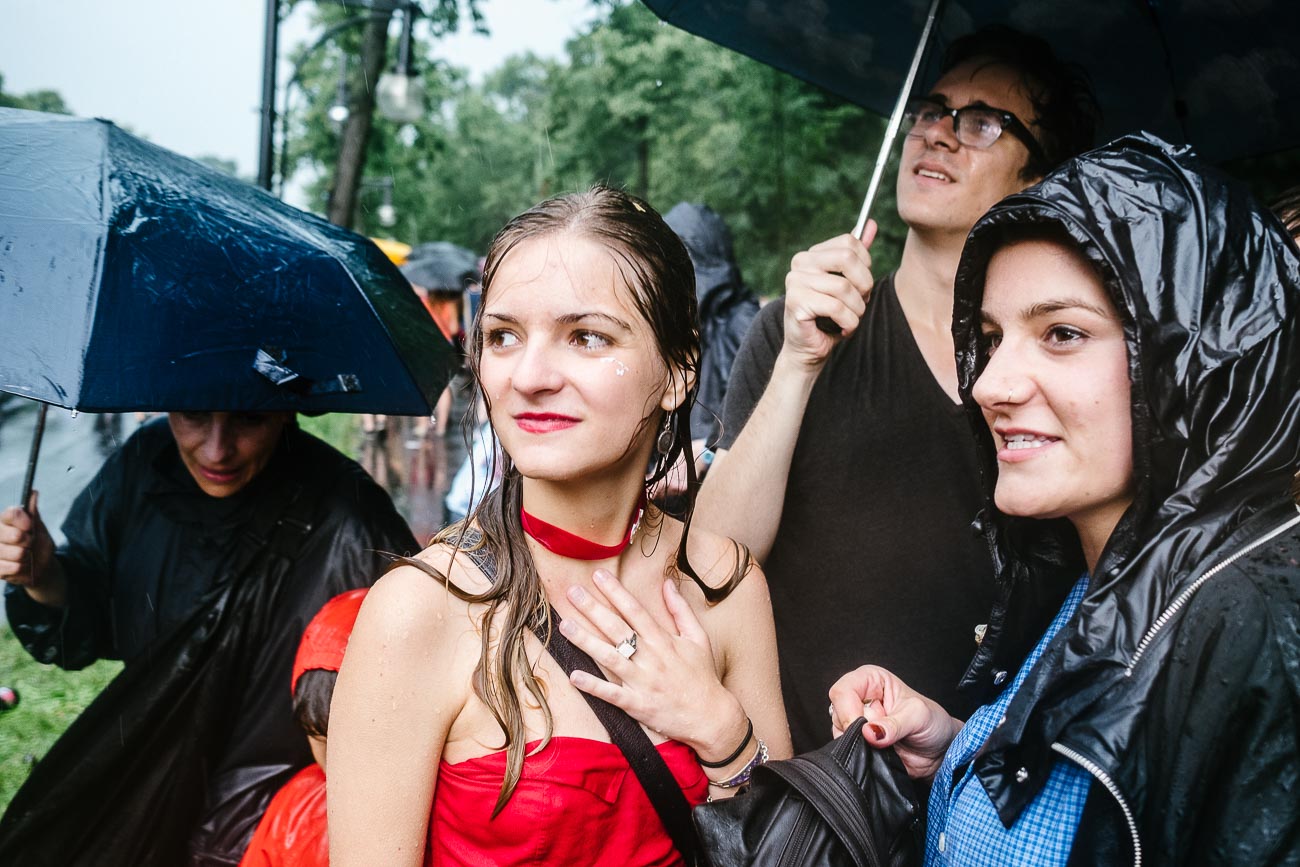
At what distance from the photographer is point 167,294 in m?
2.40

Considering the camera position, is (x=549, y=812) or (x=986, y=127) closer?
(x=549, y=812)

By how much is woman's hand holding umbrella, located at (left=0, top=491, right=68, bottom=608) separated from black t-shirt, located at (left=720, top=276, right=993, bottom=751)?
2.00 m

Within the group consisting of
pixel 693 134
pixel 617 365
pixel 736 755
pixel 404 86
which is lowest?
pixel 736 755

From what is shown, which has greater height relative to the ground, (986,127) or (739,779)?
(986,127)

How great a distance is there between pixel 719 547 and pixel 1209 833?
1.08 m

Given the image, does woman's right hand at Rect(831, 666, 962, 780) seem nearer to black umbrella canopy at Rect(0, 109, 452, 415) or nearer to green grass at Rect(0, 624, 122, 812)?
black umbrella canopy at Rect(0, 109, 452, 415)

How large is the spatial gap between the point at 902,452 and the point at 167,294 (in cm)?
182

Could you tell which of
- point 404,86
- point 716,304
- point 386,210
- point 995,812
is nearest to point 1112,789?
point 995,812

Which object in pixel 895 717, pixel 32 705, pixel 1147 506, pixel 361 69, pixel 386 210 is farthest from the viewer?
pixel 386 210

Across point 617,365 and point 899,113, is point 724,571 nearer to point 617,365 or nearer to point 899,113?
point 617,365

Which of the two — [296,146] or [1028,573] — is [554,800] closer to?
[1028,573]

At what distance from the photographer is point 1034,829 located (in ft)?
5.30

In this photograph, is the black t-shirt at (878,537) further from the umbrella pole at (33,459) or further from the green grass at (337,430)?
the green grass at (337,430)

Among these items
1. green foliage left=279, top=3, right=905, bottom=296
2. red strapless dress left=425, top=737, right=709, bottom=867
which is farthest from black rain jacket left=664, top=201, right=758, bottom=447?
red strapless dress left=425, top=737, right=709, bottom=867
